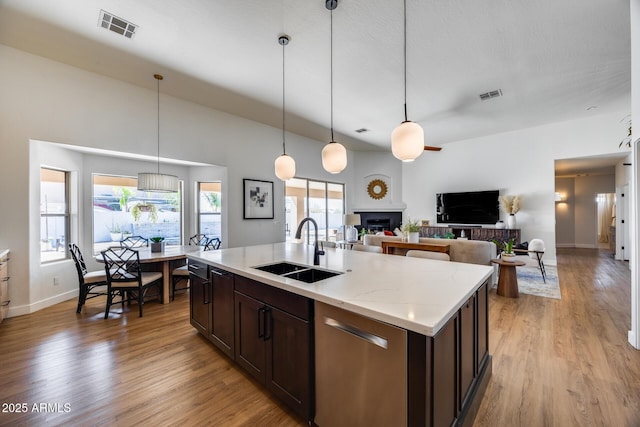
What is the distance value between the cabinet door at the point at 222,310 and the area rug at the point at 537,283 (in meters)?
4.42

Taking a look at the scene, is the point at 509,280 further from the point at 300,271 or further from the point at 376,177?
the point at 376,177

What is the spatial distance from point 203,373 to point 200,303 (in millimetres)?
702

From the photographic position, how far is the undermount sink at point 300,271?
79.0 inches

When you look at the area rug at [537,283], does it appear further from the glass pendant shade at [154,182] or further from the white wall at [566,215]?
the glass pendant shade at [154,182]

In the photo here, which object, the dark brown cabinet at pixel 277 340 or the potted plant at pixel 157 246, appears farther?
the potted plant at pixel 157 246

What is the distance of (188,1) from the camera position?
93.4 inches

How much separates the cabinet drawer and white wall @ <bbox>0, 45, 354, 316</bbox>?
3403 mm

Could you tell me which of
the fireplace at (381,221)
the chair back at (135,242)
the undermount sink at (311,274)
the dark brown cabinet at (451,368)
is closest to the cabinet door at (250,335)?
the undermount sink at (311,274)

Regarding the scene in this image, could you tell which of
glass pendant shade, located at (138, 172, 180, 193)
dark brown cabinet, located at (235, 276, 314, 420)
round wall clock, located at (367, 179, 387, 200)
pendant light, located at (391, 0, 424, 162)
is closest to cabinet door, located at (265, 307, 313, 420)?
dark brown cabinet, located at (235, 276, 314, 420)

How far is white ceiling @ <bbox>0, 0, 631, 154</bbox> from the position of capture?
251 cm

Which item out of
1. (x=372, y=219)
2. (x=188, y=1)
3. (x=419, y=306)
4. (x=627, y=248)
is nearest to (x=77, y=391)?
(x=419, y=306)

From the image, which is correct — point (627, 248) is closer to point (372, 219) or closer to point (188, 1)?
point (372, 219)

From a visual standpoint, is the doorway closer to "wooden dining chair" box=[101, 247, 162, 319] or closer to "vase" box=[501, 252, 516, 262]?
"vase" box=[501, 252, 516, 262]

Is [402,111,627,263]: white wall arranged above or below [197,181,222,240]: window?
above
